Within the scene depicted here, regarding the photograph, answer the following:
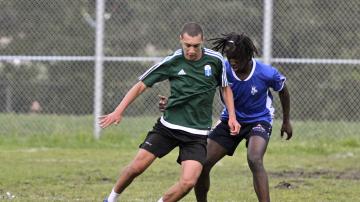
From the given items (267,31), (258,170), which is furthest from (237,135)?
(267,31)

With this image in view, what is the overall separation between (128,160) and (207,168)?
16.4ft

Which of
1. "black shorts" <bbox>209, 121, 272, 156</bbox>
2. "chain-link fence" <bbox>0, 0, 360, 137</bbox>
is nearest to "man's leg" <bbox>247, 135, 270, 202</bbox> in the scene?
"black shorts" <bbox>209, 121, 272, 156</bbox>

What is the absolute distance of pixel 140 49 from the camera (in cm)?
1628

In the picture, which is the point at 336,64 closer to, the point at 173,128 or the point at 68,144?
the point at 68,144

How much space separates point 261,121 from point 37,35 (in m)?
8.72

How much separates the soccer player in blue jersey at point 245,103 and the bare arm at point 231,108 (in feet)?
0.93

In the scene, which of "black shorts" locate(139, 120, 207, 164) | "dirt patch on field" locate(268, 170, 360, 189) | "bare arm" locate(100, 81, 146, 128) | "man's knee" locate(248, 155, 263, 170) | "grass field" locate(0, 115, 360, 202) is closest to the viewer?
"bare arm" locate(100, 81, 146, 128)

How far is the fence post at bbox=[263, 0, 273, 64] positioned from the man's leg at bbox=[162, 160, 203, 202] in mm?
7773

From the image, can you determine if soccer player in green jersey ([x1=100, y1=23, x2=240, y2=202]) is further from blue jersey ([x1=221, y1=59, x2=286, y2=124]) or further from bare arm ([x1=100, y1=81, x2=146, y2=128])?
blue jersey ([x1=221, y1=59, x2=286, y2=124])

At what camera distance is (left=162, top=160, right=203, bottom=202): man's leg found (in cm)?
723

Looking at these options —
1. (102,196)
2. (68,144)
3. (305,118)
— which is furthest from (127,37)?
(102,196)

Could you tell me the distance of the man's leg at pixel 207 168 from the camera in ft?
26.3

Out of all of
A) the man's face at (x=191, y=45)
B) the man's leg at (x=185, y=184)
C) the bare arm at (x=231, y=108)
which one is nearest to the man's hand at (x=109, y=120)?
the man's leg at (x=185, y=184)

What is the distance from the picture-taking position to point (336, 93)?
1555 cm
